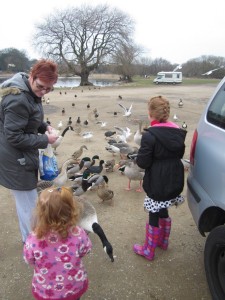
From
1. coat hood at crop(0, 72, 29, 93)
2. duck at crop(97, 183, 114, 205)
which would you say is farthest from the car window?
duck at crop(97, 183, 114, 205)

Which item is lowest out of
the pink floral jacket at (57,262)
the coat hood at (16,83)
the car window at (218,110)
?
the pink floral jacket at (57,262)

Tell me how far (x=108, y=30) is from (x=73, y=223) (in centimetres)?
4526

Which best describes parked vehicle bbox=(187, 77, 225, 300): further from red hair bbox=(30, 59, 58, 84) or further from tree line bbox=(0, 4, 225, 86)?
tree line bbox=(0, 4, 225, 86)

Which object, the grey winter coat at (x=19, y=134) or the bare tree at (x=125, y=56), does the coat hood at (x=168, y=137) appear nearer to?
the grey winter coat at (x=19, y=134)

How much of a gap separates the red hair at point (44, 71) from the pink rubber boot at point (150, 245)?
2.03 metres

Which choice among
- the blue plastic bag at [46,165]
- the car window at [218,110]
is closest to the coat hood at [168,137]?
the car window at [218,110]

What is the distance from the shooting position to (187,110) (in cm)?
1628

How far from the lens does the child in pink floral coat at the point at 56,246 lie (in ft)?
6.88

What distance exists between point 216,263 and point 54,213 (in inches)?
67.0

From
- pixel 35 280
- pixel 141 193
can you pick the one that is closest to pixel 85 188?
pixel 141 193

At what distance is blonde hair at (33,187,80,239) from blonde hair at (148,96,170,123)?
148 centimetres

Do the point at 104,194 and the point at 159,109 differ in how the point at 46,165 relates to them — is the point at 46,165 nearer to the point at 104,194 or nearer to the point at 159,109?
the point at 104,194

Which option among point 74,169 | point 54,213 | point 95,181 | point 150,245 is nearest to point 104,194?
point 95,181

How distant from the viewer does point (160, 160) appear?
321cm
